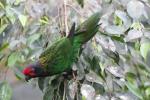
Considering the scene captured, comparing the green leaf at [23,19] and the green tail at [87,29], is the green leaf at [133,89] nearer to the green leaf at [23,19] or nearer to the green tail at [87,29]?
the green tail at [87,29]

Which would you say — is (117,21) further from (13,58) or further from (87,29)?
(13,58)

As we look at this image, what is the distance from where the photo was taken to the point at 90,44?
1.42 m

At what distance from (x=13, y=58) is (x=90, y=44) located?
318 millimetres

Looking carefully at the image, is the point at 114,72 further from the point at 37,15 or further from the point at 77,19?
the point at 37,15

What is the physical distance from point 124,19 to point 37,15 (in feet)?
1.25

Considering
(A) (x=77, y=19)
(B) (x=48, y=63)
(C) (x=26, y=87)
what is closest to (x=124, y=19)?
(A) (x=77, y=19)

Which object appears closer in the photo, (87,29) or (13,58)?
(87,29)

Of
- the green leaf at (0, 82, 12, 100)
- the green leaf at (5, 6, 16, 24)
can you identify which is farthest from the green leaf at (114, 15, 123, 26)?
the green leaf at (0, 82, 12, 100)

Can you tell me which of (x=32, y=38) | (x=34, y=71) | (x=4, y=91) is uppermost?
(x=32, y=38)

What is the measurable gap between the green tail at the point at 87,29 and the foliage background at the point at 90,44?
0.09ft

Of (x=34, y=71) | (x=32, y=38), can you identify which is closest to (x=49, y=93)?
(x=34, y=71)

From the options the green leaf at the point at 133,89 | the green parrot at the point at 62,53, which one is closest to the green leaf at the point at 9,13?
the green parrot at the point at 62,53

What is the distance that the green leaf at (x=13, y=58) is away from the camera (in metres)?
1.51

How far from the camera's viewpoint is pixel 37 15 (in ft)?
5.25
